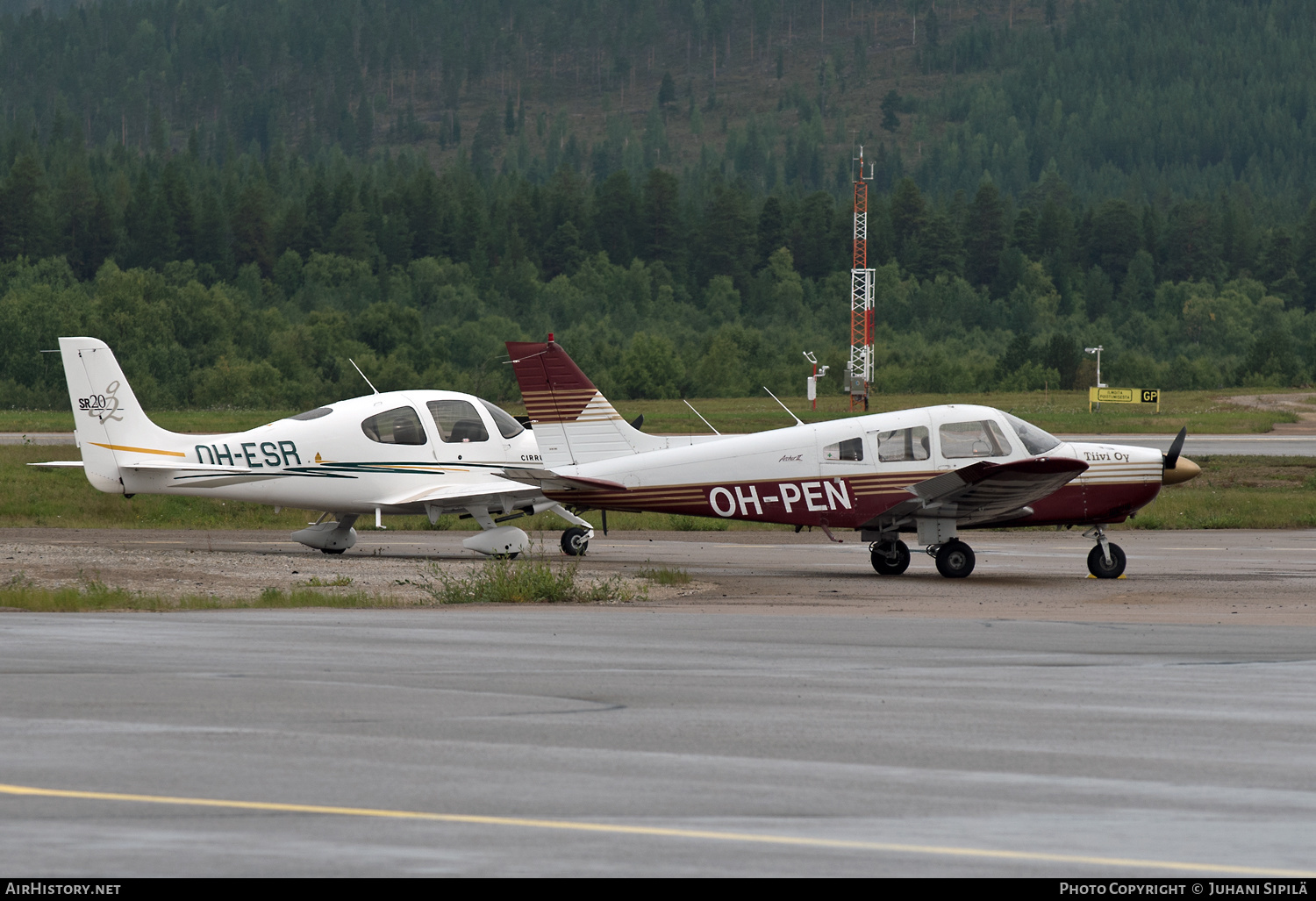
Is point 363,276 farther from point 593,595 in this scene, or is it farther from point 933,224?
point 593,595

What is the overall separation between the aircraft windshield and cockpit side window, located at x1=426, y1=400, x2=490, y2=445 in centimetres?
742

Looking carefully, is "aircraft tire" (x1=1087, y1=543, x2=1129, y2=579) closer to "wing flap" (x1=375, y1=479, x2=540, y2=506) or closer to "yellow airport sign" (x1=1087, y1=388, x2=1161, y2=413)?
"wing flap" (x1=375, y1=479, x2=540, y2=506)

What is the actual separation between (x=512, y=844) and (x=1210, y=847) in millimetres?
2753

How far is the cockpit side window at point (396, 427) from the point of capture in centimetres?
2242

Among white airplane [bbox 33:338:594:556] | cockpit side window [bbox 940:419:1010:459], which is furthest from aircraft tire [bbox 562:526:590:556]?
cockpit side window [bbox 940:419:1010:459]

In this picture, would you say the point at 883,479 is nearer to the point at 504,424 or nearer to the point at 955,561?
the point at 955,561

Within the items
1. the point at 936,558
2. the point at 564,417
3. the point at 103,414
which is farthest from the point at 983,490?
the point at 103,414

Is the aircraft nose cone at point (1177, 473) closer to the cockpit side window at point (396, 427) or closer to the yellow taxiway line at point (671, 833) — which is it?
the cockpit side window at point (396, 427)

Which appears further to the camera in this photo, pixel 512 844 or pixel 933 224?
pixel 933 224

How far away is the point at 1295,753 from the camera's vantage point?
8.28 metres

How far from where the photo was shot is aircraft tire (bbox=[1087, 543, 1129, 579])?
65.5ft

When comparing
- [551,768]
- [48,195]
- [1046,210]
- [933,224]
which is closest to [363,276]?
[48,195]

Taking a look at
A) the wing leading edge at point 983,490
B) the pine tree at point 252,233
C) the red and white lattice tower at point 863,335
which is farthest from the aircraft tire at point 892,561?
the pine tree at point 252,233

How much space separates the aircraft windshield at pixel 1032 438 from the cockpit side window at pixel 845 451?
1896 mm
